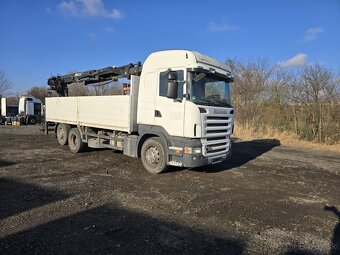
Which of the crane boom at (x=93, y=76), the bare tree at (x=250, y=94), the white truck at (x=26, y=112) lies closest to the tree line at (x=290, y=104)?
the bare tree at (x=250, y=94)

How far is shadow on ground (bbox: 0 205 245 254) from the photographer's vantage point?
405 centimetres

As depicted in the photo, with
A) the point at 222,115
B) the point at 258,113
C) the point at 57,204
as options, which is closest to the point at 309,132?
the point at 258,113

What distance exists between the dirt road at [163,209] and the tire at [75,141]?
1.55m

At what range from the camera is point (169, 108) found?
8.06 meters

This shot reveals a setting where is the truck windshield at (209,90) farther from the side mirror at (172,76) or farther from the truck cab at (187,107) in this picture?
the side mirror at (172,76)

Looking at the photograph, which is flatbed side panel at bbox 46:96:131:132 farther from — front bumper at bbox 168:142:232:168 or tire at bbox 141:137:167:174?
front bumper at bbox 168:142:232:168

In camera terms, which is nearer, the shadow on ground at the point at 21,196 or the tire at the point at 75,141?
the shadow on ground at the point at 21,196

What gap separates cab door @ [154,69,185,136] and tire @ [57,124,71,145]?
5.80 meters

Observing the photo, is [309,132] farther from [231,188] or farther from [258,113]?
[231,188]

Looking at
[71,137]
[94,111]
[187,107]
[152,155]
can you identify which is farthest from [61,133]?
[187,107]

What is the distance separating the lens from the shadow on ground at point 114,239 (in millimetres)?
4051

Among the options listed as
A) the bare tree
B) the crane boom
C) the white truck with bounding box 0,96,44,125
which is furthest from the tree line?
the white truck with bounding box 0,96,44,125

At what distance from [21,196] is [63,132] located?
23.3ft

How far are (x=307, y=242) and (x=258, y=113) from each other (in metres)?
19.0
